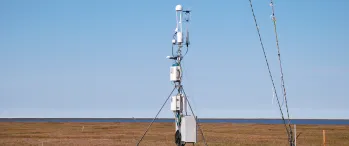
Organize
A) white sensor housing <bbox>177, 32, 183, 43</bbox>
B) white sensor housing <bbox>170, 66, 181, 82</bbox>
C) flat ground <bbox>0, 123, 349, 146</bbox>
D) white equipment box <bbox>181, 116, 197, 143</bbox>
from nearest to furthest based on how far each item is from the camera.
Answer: white sensor housing <bbox>177, 32, 183, 43</bbox>, white sensor housing <bbox>170, 66, 181, 82</bbox>, white equipment box <bbox>181, 116, 197, 143</bbox>, flat ground <bbox>0, 123, 349, 146</bbox>

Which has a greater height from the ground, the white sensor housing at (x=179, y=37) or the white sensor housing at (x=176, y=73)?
the white sensor housing at (x=179, y=37)

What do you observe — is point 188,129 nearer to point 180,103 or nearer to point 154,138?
point 180,103

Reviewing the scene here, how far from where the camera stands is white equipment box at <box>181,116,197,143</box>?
17.0 m

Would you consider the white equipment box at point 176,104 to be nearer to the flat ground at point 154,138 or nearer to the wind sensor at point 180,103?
the wind sensor at point 180,103

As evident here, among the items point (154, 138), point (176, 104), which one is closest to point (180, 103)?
point (176, 104)

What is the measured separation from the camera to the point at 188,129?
55.9 ft

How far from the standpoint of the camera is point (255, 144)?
45.0m

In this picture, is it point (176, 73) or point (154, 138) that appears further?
point (154, 138)

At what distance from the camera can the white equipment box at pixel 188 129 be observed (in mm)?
16984

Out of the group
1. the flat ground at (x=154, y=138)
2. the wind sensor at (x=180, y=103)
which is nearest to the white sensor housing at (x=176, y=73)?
the wind sensor at (x=180, y=103)

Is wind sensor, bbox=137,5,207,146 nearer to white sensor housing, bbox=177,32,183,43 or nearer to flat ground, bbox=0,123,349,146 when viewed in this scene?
white sensor housing, bbox=177,32,183,43

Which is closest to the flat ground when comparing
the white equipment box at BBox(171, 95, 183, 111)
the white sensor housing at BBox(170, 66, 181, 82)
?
the white equipment box at BBox(171, 95, 183, 111)

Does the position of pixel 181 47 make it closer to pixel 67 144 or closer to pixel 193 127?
pixel 193 127

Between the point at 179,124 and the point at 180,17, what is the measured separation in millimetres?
3518
